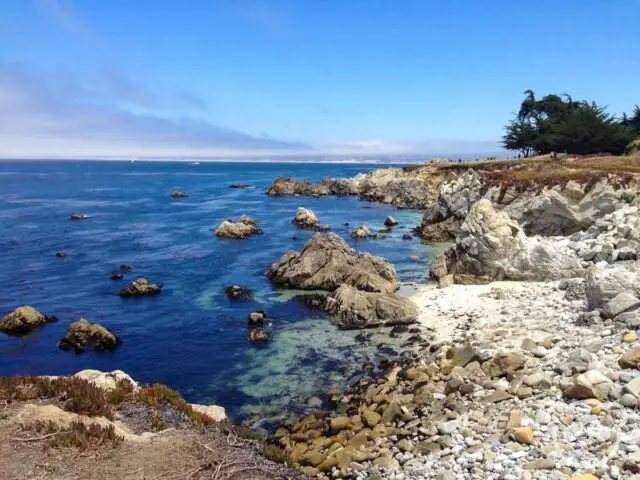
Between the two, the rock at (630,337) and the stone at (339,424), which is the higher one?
the rock at (630,337)

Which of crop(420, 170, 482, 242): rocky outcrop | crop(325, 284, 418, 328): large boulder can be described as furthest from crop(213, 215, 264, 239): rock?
crop(325, 284, 418, 328): large boulder

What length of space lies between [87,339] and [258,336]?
9.52 meters

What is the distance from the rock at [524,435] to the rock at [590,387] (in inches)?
87.8

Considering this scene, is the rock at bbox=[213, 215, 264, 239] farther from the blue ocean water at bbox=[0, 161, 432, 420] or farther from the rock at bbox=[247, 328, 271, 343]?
the rock at bbox=[247, 328, 271, 343]

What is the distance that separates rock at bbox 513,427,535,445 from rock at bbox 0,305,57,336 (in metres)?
28.0

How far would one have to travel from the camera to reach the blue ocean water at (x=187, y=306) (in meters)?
23.5

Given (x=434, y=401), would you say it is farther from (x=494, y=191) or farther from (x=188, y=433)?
(x=494, y=191)

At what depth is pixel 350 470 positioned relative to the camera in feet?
48.7

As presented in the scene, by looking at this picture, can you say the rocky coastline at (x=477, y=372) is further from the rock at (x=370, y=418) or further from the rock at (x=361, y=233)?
the rock at (x=361, y=233)

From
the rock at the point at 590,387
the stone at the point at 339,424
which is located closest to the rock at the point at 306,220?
the stone at the point at 339,424

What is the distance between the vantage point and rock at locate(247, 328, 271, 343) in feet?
91.0

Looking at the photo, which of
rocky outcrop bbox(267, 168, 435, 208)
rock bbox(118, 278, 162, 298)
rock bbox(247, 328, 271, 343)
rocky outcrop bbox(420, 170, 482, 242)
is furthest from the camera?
rocky outcrop bbox(267, 168, 435, 208)

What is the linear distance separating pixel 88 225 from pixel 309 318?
174 feet

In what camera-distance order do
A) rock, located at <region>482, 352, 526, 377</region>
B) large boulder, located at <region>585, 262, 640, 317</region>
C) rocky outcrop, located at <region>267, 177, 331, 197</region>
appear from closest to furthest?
rock, located at <region>482, 352, 526, 377</region>, large boulder, located at <region>585, 262, 640, 317</region>, rocky outcrop, located at <region>267, 177, 331, 197</region>
